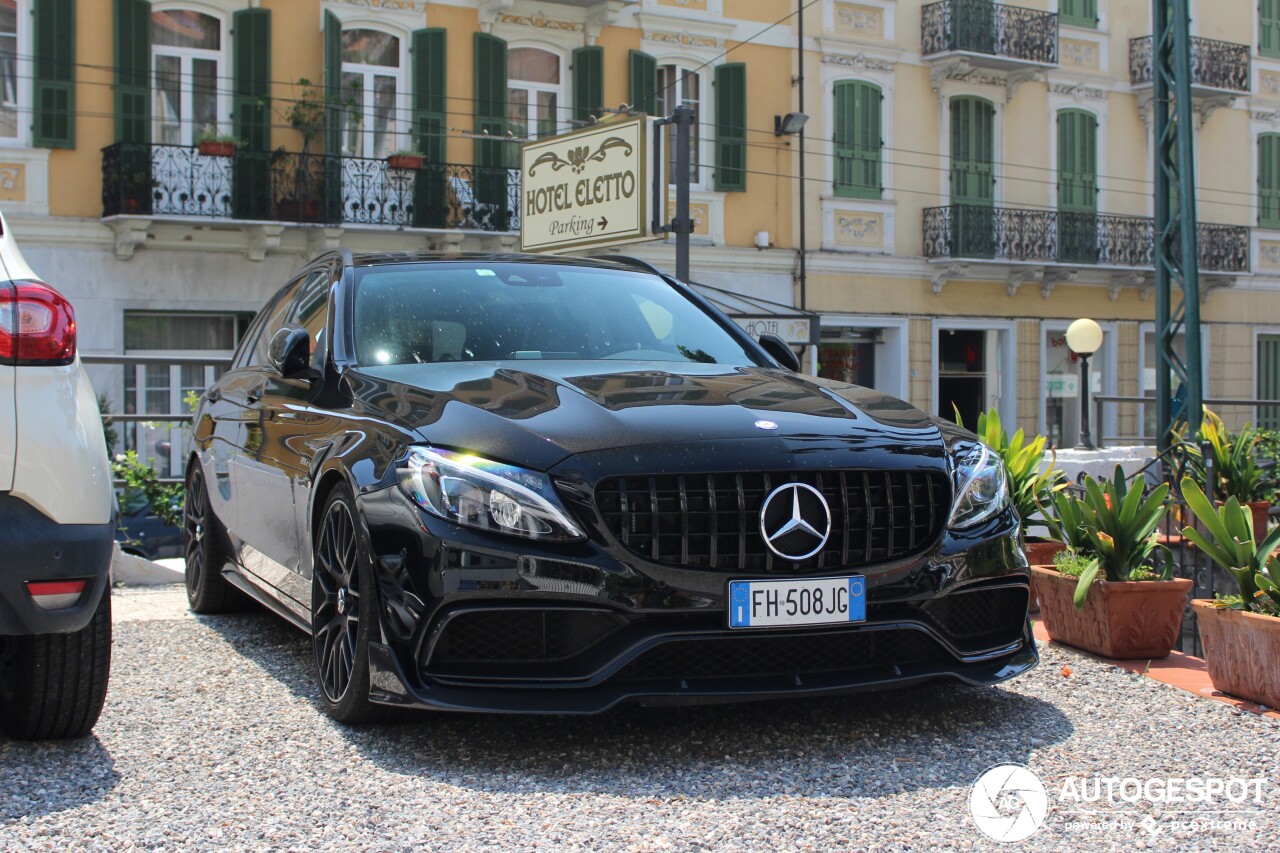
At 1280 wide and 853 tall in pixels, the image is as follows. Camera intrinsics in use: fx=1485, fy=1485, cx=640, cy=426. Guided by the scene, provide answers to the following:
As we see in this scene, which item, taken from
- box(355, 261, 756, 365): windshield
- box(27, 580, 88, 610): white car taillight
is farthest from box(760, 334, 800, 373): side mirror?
box(27, 580, 88, 610): white car taillight

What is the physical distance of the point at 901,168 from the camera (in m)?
25.5

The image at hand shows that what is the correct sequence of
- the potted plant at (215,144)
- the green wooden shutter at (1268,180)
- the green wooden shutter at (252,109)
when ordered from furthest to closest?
1. the green wooden shutter at (1268,180)
2. the green wooden shutter at (252,109)
3. the potted plant at (215,144)

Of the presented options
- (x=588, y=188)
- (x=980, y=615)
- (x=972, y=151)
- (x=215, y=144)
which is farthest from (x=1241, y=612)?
(x=972, y=151)

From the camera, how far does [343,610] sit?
13.9 ft

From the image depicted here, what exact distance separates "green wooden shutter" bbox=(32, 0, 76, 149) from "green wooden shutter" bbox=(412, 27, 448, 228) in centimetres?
464

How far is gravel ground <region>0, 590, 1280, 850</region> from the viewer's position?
11.0ft

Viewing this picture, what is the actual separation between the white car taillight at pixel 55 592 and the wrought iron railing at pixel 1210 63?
90.0ft

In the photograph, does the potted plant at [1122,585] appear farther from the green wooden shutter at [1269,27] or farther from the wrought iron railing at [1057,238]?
the green wooden shutter at [1269,27]

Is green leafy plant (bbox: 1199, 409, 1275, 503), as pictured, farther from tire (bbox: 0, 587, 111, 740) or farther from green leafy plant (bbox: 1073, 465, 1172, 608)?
tire (bbox: 0, 587, 111, 740)

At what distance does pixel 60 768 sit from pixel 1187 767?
9.80ft

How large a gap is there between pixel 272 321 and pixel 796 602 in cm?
335

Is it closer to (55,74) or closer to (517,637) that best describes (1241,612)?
(517,637)

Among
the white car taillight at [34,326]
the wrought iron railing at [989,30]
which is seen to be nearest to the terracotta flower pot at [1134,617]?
the white car taillight at [34,326]

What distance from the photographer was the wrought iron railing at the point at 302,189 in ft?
62.7
